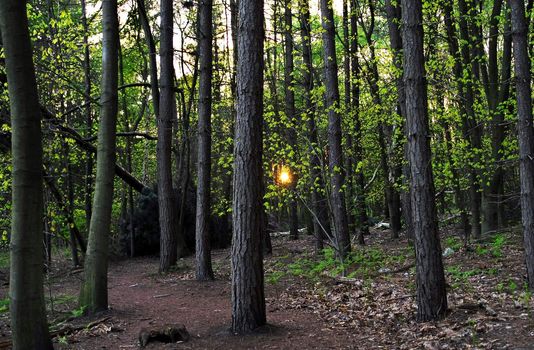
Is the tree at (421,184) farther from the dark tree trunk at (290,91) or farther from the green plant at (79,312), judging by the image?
the green plant at (79,312)

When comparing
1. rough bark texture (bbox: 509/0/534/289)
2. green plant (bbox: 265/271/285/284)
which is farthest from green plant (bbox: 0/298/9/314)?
rough bark texture (bbox: 509/0/534/289)

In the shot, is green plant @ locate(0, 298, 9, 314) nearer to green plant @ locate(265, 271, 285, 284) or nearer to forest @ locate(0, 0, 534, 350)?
forest @ locate(0, 0, 534, 350)

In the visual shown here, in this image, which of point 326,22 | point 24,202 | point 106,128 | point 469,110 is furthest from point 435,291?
point 326,22

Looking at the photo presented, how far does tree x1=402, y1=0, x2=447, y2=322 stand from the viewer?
616cm

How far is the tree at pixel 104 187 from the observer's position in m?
8.03

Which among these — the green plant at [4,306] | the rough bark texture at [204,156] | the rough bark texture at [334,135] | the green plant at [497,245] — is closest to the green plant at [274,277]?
the rough bark texture at [204,156]

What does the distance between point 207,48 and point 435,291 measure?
28.1ft

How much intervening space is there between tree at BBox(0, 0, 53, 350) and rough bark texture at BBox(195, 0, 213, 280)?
20.9 feet

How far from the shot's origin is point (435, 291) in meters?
6.18

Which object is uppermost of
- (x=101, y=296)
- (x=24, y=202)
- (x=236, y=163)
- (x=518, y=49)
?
(x=518, y=49)

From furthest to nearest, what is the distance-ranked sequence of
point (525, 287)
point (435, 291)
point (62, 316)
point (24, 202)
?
point (62, 316) < point (525, 287) < point (435, 291) < point (24, 202)

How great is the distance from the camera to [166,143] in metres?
13.2

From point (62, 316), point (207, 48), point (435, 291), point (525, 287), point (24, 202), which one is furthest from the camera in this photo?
point (207, 48)

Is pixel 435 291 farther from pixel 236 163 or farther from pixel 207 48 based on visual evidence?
pixel 207 48
